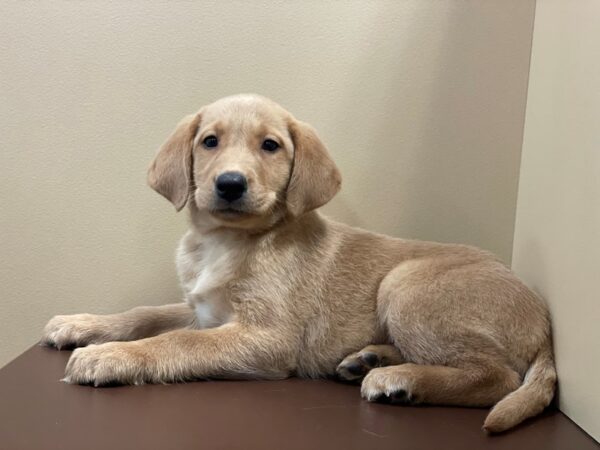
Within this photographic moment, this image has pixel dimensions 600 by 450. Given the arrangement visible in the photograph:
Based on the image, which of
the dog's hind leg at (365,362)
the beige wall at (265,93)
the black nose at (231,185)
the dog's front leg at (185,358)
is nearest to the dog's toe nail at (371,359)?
the dog's hind leg at (365,362)

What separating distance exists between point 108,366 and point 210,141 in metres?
0.89

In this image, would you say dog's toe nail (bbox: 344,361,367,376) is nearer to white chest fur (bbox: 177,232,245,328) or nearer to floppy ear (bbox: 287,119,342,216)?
white chest fur (bbox: 177,232,245,328)

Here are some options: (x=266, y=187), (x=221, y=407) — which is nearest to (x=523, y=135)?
(x=266, y=187)

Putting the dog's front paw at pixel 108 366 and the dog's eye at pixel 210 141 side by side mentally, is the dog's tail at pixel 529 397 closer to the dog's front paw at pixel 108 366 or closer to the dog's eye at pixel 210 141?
the dog's front paw at pixel 108 366

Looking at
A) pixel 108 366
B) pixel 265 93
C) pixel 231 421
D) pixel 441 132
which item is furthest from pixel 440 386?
pixel 265 93

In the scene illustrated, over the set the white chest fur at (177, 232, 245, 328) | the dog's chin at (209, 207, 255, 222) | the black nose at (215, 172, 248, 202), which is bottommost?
the white chest fur at (177, 232, 245, 328)

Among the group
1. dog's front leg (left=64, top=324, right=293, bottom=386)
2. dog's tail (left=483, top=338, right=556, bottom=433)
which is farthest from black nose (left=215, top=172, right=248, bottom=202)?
dog's tail (left=483, top=338, right=556, bottom=433)

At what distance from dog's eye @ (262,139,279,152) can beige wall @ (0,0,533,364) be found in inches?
25.6

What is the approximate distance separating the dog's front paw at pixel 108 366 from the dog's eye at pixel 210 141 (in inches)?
30.9

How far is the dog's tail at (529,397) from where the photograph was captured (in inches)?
66.0

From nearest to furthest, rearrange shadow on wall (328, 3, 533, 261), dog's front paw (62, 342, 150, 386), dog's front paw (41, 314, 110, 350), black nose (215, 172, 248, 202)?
dog's front paw (62, 342, 150, 386)
black nose (215, 172, 248, 202)
dog's front paw (41, 314, 110, 350)
shadow on wall (328, 3, 533, 261)

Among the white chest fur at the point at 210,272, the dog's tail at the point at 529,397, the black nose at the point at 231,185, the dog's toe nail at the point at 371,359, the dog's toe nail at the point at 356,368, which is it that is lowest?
the dog's toe nail at the point at 356,368

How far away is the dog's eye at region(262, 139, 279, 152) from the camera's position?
7.16 feet

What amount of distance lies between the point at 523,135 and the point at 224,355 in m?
1.71
